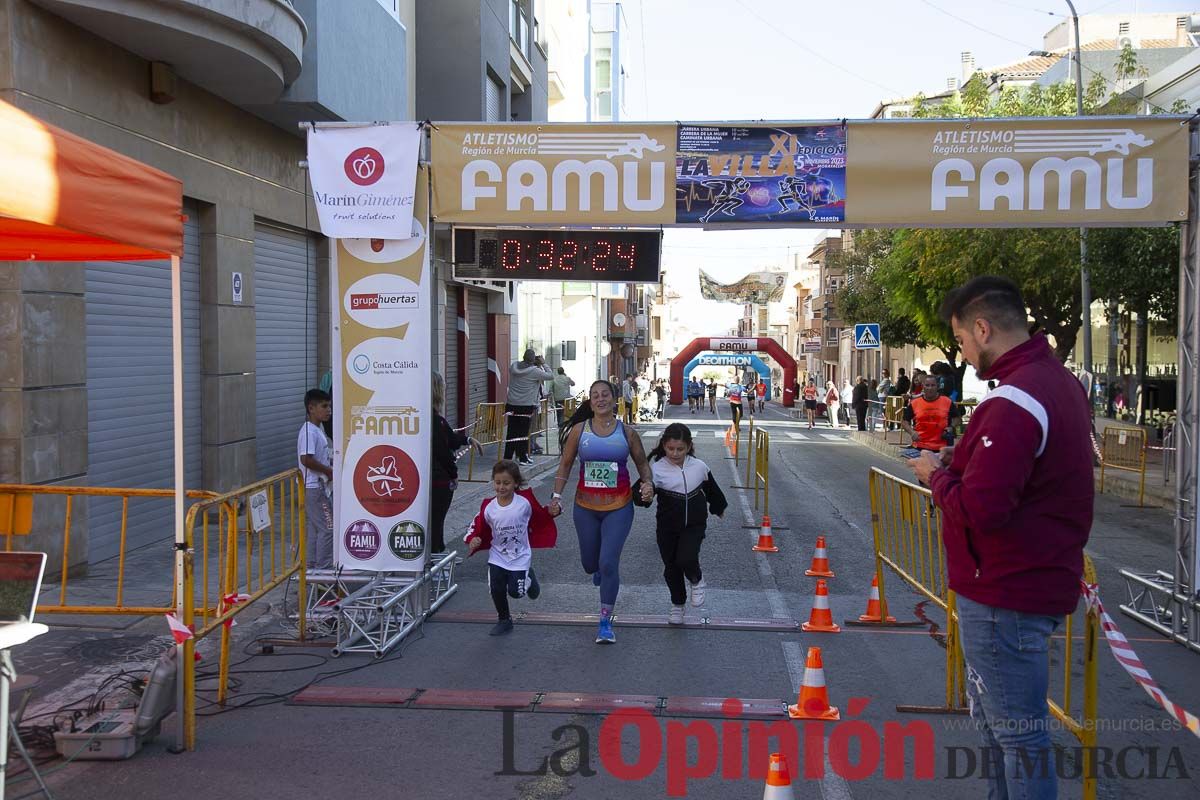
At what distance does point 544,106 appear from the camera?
94.6 feet

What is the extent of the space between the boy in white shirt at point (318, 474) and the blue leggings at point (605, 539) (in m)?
2.17

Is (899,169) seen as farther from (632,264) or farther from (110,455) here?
(110,455)

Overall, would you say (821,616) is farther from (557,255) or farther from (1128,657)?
(557,255)

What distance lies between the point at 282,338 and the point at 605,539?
8.11 metres

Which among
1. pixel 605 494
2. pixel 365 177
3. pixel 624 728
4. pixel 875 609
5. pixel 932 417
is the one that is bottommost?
pixel 624 728

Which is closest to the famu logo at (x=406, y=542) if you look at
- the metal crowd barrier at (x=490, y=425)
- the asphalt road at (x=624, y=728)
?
the asphalt road at (x=624, y=728)

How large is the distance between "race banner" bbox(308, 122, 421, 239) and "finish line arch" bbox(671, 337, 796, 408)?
4975 centimetres

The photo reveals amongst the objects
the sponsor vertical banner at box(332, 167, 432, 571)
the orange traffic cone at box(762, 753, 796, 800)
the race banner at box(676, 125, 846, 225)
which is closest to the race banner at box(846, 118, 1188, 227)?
the race banner at box(676, 125, 846, 225)

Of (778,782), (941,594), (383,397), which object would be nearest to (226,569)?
(383,397)

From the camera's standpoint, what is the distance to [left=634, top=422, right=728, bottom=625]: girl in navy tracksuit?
8016mm

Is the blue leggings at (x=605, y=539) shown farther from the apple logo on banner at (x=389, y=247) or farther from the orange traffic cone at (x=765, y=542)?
the orange traffic cone at (x=765, y=542)

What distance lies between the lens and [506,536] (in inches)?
304

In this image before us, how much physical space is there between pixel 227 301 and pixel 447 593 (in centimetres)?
532

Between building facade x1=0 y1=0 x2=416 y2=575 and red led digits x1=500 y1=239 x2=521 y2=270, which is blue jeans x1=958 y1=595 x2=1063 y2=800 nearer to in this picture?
building facade x1=0 y1=0 x2=416 y2=575
